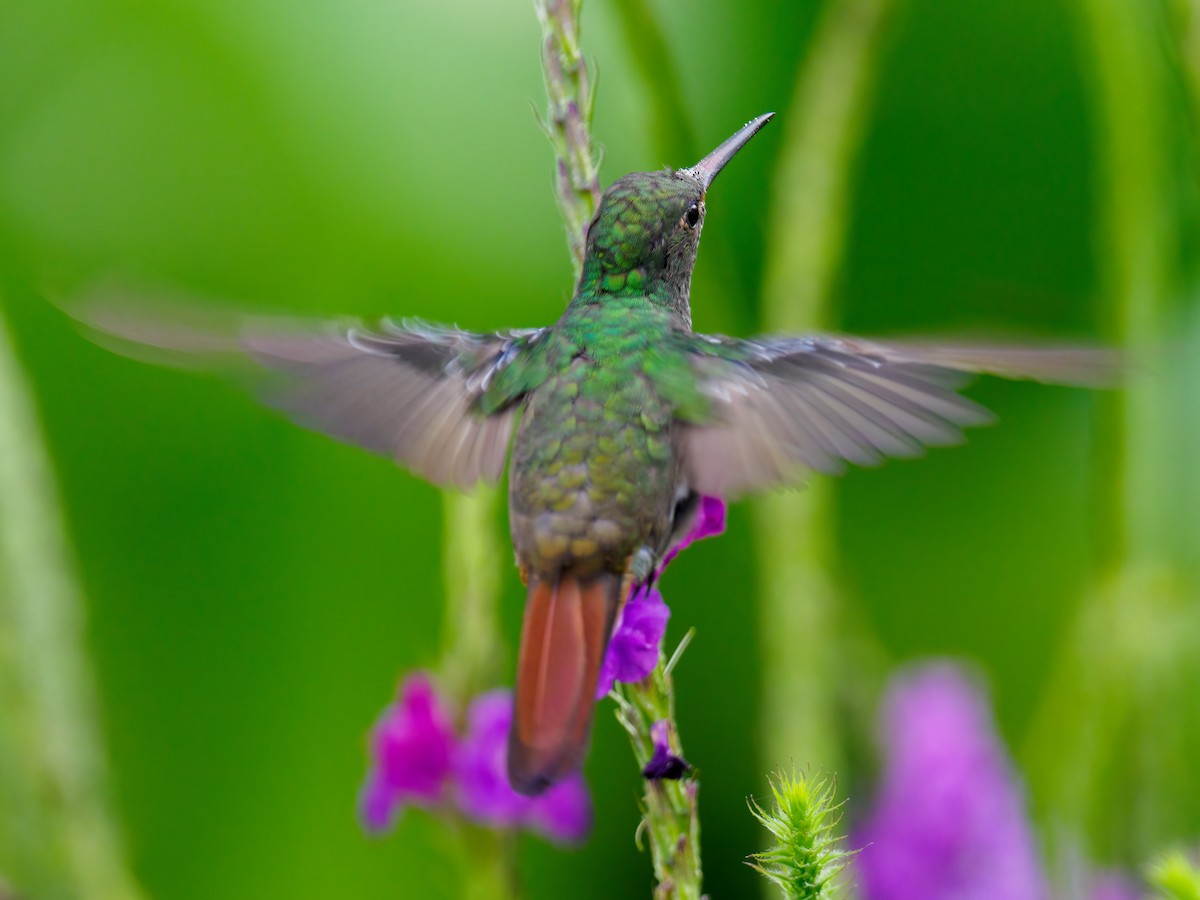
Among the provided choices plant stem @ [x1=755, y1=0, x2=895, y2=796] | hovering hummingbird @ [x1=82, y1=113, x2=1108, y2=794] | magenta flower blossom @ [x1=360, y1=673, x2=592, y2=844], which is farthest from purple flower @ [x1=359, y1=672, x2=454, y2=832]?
plant stem @ [x1=755, y1=0, x2=895, y2=796]

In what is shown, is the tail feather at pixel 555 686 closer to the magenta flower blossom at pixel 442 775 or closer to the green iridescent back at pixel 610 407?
the green iridescent back at pixel 610 407

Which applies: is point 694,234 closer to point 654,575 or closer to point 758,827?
point 654,575

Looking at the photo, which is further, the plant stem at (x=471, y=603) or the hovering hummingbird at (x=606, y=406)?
the plant stem at (x=471, y=603)

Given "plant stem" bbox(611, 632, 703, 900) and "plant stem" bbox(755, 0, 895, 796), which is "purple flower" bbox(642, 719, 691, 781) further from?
"plant stem" bbox(755, 0, 895, 796)

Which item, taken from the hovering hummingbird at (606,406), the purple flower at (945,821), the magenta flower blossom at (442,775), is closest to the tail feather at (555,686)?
the hovering hummingbird at (606,406)

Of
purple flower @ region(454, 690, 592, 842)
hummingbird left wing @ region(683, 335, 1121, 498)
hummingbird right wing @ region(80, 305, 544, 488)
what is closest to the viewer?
hummingbird left wing @ region(683, 335, 1121, 498)

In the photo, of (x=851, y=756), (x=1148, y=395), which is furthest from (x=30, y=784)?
(x=1148, y=395)
